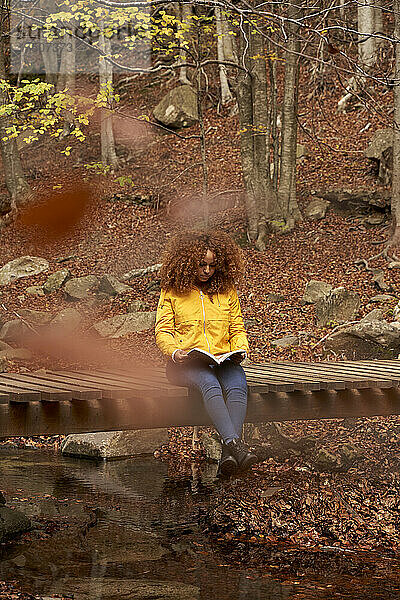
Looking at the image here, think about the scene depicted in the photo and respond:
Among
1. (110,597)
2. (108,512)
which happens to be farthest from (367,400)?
(110,597)

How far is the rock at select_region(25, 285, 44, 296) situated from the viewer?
1453cm

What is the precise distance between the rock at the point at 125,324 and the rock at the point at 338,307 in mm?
2578

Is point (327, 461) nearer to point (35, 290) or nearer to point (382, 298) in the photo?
point (382, 298)

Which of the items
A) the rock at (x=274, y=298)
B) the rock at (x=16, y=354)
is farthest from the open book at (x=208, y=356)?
the rock at (x=274, y=298)

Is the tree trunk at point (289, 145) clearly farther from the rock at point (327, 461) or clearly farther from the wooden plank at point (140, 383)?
the wooden plank at point (140, 383)

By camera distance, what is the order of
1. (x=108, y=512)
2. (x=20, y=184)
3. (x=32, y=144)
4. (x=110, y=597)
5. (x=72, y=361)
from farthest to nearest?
1. (x=32, y=144)
2. (x=20, y=184)
3. (x=72, y=361)
4. (x=108, y=512)
5. (x=110, y=597)

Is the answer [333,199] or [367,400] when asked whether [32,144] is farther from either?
[367,400]

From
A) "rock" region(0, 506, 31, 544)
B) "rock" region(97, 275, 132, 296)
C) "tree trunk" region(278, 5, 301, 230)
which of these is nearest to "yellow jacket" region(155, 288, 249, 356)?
"rock" region(0, 506, 31, 544)

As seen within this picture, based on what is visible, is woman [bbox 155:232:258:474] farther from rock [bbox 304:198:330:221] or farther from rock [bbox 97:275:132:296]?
rock [bbox 304:198:330:221]

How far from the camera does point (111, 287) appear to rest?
1397cm

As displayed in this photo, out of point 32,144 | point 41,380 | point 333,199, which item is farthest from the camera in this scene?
point 32,144

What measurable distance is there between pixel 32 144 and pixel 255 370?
18.9 meters

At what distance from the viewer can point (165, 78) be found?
2417 cm

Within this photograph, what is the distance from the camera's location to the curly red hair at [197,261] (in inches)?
220
